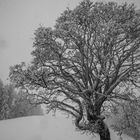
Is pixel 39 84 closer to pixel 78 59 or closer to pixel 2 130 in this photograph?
pixel 78 59

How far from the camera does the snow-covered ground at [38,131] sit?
1255cm

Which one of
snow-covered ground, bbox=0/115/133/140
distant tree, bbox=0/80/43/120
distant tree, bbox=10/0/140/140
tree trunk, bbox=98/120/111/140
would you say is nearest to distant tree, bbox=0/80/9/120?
distant tree, bbox=0/80/43/120

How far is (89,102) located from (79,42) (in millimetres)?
3647

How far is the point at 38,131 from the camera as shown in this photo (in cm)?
1366

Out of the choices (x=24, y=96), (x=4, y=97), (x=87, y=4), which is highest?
(x=87, y=4)

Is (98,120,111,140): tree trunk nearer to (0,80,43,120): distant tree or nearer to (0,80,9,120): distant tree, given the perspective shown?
(0,80,43,120): distant tree

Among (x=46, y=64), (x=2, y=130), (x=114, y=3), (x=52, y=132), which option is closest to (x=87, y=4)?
(x=114, y=3)

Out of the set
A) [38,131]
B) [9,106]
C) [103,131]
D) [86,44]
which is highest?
[86,44]

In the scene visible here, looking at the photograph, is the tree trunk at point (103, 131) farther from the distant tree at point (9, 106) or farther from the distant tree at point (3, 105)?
the distant tree at point (3, 105)

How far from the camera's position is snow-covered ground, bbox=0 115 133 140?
12.5m

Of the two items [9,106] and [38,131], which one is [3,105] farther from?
[38,131]

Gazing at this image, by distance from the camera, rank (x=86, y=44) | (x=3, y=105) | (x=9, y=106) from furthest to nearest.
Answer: (x=9, y=106) < (x=3, y=105) < (x=86, y=44)

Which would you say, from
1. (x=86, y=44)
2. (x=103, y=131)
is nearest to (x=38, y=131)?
(x=103, y=131)

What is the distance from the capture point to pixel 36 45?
27.1ft
